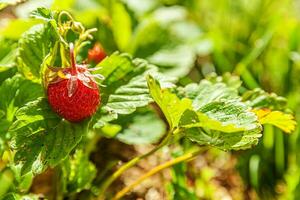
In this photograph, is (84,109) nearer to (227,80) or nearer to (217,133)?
(217,133)

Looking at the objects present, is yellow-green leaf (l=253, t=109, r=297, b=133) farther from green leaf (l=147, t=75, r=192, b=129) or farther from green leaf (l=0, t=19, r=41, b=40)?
green leaf (l=0, t=19, r=41, b=40)

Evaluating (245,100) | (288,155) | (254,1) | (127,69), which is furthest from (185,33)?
(127,69)

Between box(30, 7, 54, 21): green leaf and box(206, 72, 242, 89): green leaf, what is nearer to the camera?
box(30, 7, 54, 21): green leaf

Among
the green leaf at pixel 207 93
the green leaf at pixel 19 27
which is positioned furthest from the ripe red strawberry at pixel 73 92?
the green leaf at pixel 19 27

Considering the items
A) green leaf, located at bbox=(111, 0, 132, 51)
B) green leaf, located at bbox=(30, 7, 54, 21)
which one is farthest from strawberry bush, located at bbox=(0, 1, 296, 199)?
green leaf, located at bbox=(111, 0, 132, 51)

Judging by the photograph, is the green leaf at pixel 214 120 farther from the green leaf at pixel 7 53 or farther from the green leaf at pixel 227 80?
the green leaf at pixel 7 53

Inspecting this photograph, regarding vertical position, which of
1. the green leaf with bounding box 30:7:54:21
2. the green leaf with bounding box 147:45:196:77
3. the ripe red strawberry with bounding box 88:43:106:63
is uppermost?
the green leaf with bounding box 30:7:54:21
